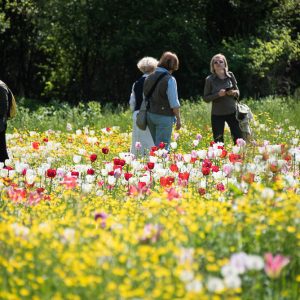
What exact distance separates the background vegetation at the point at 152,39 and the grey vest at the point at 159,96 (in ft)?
50.3

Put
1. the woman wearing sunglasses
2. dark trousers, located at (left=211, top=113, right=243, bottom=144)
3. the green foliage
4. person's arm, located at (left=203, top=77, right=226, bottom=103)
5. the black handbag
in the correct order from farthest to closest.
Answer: the green foliage
dark trousers, located at (left=211, top=113, right=243, bottom=144)
the woman wearing sunglasses
person's arm, located at (left=203, top=77, right=226, bottom=103)
the black handbag

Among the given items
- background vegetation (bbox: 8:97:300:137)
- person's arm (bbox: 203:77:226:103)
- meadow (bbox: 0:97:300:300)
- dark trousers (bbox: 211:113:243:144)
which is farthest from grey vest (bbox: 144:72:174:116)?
background vegetation (bbox: 8:97:300:137)

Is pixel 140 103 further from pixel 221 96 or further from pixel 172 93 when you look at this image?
pixel 221 96

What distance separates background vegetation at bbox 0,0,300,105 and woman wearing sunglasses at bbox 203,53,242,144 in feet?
46.2

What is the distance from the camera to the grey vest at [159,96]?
9016 mm

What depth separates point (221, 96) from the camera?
10133 millimetres

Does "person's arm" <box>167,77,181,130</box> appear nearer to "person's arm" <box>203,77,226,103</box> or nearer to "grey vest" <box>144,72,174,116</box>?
"grey vest" <box>144,72,174,116</box>

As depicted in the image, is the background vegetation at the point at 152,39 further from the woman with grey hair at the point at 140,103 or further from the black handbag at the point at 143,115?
the black handbag at the point at 143,115

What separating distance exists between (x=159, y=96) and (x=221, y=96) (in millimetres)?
1317

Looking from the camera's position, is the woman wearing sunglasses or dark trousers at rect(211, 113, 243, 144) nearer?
the woman wearing sunglasses

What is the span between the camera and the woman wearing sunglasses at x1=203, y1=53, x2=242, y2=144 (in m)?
10.1

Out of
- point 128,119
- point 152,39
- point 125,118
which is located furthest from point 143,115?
point 152,39

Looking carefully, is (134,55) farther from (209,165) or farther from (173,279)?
(173,279)

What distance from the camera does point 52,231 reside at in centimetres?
424
